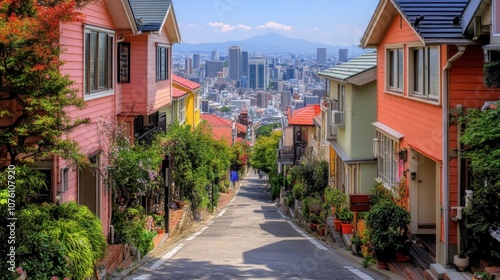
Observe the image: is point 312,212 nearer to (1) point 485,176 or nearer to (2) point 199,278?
(2) point 199,278

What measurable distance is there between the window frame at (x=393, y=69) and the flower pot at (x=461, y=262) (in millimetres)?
6128

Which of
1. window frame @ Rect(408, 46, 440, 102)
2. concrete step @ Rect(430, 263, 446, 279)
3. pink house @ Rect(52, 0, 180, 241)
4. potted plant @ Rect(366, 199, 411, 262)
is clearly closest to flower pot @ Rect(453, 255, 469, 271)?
concrete step @ Rect(430, 263, 446, 279)

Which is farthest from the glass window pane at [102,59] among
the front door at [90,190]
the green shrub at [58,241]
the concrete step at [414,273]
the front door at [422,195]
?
the concrete step at [414,273]

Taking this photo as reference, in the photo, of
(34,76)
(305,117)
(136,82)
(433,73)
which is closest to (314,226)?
(136,82)

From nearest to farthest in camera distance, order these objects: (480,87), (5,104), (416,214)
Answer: (5,104)
(480,87)
(416,214)

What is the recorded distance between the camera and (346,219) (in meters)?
22.8

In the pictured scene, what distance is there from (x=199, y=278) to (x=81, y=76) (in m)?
5.57

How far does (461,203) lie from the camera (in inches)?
508

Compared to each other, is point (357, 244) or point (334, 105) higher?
point (334, 105)

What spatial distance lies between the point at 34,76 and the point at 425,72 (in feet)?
30.6

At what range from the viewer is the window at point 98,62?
15430 millimetres

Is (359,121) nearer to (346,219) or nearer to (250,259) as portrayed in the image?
(346,219)

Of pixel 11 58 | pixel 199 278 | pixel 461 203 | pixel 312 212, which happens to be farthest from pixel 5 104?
pixel 312 212

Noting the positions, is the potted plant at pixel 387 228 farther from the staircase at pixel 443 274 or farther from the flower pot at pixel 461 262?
the flower pot at pixel 461 262
